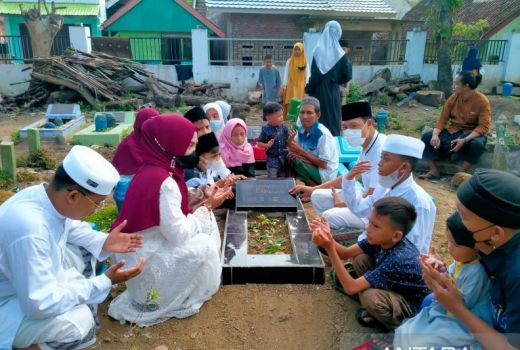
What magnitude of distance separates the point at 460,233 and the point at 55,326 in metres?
2.29

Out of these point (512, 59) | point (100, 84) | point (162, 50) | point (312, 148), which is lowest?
point (312, 148)

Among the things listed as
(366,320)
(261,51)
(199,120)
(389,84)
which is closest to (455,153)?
(199,120)

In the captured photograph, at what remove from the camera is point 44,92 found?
43.0 ft

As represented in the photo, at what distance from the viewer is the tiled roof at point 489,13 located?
2291cm

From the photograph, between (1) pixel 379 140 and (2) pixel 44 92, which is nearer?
(1) pixel 379 140

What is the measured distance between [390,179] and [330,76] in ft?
14.0

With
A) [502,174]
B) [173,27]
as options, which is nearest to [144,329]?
[502,174]

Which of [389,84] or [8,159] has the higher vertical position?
[389,84]

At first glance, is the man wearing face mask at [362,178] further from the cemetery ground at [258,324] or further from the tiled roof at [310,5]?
the tiled roof at [310,5]

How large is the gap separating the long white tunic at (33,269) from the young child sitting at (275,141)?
3.53 meters

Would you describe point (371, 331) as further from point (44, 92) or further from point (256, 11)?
point (256, 11)

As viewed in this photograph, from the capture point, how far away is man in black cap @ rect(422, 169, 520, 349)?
6.30 feet

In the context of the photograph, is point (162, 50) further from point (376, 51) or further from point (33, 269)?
point (33, 269)

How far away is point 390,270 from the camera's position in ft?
9.31
